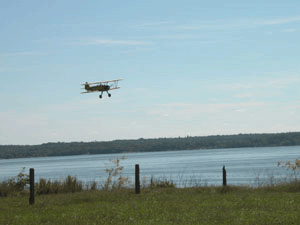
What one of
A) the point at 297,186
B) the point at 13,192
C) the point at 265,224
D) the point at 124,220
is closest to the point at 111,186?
the point at 13,192

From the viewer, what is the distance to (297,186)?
27.1m

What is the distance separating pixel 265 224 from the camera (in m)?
16.4

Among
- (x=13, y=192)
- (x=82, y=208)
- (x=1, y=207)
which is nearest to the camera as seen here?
(x=82, y=208)

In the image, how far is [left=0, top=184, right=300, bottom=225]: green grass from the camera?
18.0m

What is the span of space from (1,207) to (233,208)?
11195 mm

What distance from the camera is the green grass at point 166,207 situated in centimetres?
1800

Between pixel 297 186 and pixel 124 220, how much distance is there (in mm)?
12800

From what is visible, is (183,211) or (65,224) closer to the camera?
(65,224)

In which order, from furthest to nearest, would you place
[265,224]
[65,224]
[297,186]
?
1. [297,186]
2. [65,224]
3. [265,224]

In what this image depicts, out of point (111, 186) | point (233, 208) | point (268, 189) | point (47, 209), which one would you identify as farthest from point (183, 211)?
point (111, 186)

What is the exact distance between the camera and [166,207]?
21.2 metres

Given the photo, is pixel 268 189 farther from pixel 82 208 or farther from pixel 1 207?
pixel 1 207

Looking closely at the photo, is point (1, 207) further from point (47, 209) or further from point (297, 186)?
point (297, 186)

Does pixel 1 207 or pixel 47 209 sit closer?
pixel 47 209
